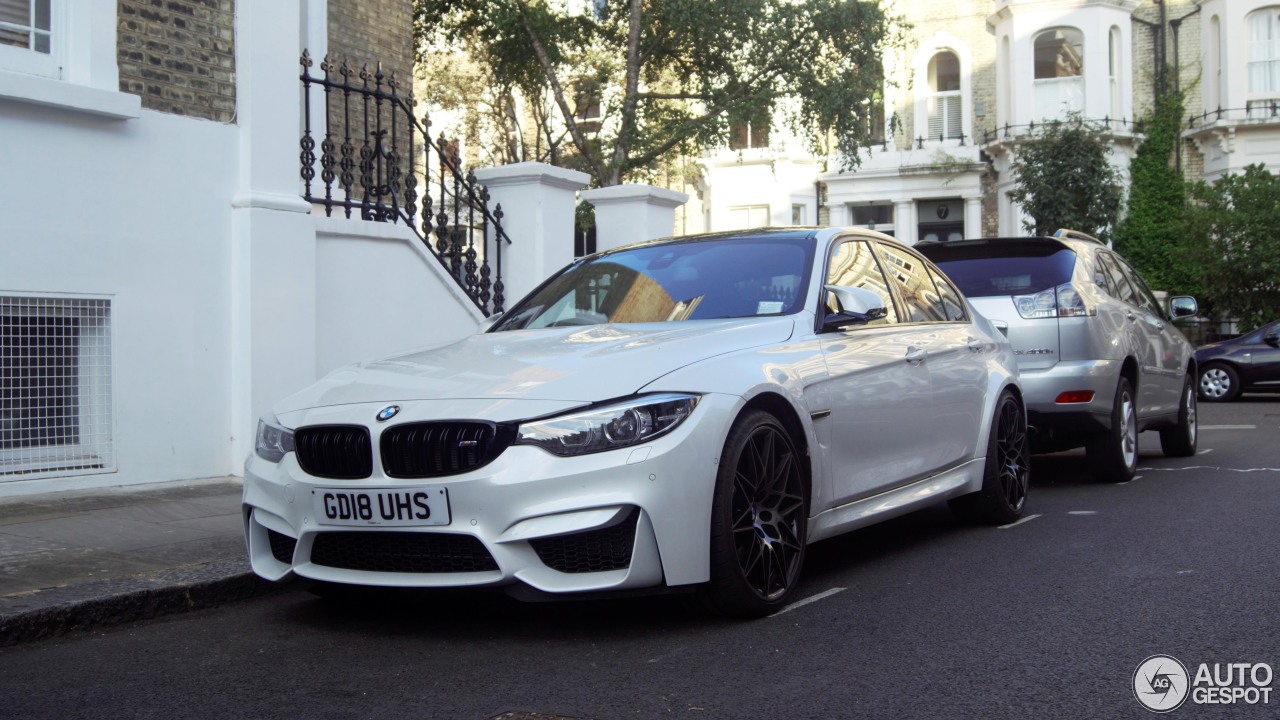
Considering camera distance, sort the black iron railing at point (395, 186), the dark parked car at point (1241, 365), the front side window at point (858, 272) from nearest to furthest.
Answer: the front side window at point (858, 272) < the black iron railing at point (395, 186) < the dark parked car at point (1241, 365)

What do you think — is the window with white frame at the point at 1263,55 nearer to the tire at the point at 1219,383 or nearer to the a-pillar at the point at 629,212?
the tire at the point at 1219,383

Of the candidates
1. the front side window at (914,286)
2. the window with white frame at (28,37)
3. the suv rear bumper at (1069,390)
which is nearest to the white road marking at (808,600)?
the front side window at (914,286)

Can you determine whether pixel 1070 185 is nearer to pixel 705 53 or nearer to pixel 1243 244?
pixel 1243 244

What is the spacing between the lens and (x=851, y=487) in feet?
18.7

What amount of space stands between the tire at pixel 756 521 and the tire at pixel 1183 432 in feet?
22.4

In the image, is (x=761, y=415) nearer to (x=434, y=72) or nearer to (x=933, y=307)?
(x=933, y=307)

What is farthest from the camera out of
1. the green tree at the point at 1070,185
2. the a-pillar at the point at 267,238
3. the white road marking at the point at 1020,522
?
the green tree at the point at 1070,185

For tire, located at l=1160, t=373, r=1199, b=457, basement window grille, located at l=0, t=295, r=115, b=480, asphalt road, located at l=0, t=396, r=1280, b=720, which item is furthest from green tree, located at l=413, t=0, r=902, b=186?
asphalt road, located at l=0, t=396, r=1280, b=720

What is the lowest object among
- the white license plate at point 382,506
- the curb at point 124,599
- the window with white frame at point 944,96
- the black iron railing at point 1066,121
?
the curb at point 124,599

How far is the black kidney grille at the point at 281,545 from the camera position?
5.02 m

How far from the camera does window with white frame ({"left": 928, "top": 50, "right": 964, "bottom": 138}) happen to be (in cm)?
3447

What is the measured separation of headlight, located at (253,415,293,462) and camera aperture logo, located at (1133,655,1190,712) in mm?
3158

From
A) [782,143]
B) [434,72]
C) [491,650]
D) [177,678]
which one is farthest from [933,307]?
[782,143]

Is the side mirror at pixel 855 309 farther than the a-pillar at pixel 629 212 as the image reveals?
No
